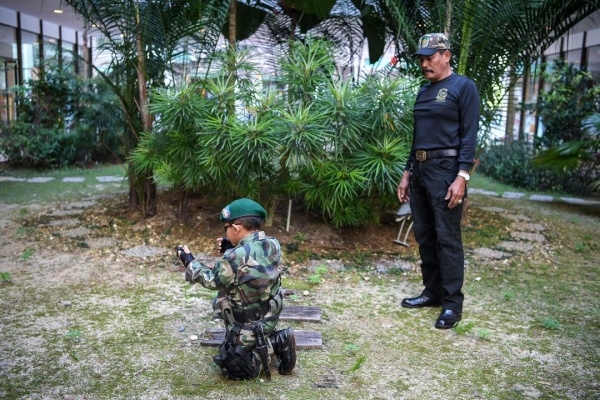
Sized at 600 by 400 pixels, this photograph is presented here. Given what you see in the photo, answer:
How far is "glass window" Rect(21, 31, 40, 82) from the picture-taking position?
12.4 metres

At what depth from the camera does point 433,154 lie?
3904mm

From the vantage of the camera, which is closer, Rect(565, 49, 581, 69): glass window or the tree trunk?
the tree trunk

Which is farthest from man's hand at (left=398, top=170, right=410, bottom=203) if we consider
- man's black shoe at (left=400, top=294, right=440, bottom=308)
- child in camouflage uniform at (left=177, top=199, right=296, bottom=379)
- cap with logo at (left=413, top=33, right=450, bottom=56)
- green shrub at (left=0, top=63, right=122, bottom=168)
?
green shrub at (left=0, top=63, right=122, bottom=168)

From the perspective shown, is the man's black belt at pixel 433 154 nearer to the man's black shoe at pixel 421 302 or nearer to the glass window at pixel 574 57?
the man's black shoe at pixel 421 302

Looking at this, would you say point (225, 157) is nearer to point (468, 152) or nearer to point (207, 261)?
point (207, 261)

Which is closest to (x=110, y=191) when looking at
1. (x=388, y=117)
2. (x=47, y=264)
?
(x=47, y=264)

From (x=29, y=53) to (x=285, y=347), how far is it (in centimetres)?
1179

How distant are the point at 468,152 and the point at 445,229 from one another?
1.71 feet

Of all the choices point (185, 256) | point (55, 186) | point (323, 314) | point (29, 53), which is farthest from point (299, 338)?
point (29, 53)

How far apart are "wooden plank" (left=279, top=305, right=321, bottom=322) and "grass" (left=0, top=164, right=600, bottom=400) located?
5 centimetres

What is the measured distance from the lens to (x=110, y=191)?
8.38 metres

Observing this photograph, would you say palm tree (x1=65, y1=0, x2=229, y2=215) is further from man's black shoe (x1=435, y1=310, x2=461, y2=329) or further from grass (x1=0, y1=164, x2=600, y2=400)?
man's black shoe (x1=435, y1=310, x2=461, y2=329)

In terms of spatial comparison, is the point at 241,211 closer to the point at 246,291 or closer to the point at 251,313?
the point at 246,291

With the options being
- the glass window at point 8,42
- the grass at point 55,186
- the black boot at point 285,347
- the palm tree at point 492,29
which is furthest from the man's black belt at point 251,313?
the glass window at point 8,42
